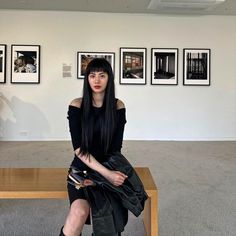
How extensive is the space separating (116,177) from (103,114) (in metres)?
0.37

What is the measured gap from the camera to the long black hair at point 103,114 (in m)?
1.71

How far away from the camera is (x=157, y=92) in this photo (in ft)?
20.6

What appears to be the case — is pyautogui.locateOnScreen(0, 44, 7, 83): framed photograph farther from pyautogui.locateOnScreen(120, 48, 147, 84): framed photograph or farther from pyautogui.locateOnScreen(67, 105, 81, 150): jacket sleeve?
pyautogui.locateOnScreen(67, 105, 81, 150): jacket sleeve

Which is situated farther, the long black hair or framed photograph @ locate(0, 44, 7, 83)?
framed photograph @ locate(0, 44, 7, 83)

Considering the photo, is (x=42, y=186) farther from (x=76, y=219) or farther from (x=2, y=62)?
(x=2, y=62)

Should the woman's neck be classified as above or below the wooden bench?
above

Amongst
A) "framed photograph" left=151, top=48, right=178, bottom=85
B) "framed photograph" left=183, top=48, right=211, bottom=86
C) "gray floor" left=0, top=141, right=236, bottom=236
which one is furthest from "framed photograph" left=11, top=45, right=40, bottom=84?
"framed photograph" left=183, top=48, right=211, bottom=86

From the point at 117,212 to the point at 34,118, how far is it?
4968 mm

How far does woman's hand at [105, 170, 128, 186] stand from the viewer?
159cm

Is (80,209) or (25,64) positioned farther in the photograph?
(25,64)

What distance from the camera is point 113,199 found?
5.06 feet

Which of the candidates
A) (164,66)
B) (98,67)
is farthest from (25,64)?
(98,67)

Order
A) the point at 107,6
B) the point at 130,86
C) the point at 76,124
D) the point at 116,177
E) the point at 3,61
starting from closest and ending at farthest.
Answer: the point at 116,177 < the point at 76,124 < the point at 107,6 < the point at 3,61 < the point at 130,86

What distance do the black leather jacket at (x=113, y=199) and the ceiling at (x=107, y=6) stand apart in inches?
173
